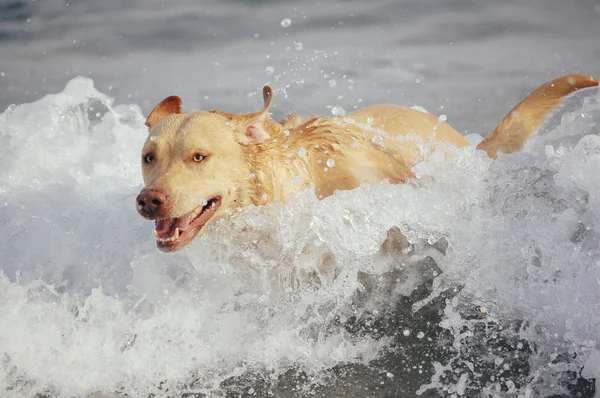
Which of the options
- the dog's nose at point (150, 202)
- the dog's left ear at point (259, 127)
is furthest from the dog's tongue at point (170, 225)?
the dog's left ear at point (259, 127)

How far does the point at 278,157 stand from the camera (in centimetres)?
376

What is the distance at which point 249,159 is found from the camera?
3633 mm

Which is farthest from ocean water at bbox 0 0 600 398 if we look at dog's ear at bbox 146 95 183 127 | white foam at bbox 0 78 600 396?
dog's ear at bbox 146 95 183 127

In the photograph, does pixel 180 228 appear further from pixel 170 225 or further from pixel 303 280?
pixel 303 280

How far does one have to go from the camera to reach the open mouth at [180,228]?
3.38m

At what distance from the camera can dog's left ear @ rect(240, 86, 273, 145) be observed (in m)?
3.67

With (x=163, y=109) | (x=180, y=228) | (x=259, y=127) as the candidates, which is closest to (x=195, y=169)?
(x=180, y=228)

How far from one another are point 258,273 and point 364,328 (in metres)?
0.67

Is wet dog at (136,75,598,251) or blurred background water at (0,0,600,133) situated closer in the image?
wet dog at (136,75,598,251)

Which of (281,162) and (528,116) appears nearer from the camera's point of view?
(281,162)

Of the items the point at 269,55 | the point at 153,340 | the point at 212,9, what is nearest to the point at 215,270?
the point at 153,340

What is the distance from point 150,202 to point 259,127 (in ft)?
2.54

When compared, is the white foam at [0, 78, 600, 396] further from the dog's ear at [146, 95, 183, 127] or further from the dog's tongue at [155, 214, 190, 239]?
the dog's ear at [146, 95, 183, 127]

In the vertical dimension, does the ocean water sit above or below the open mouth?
below
